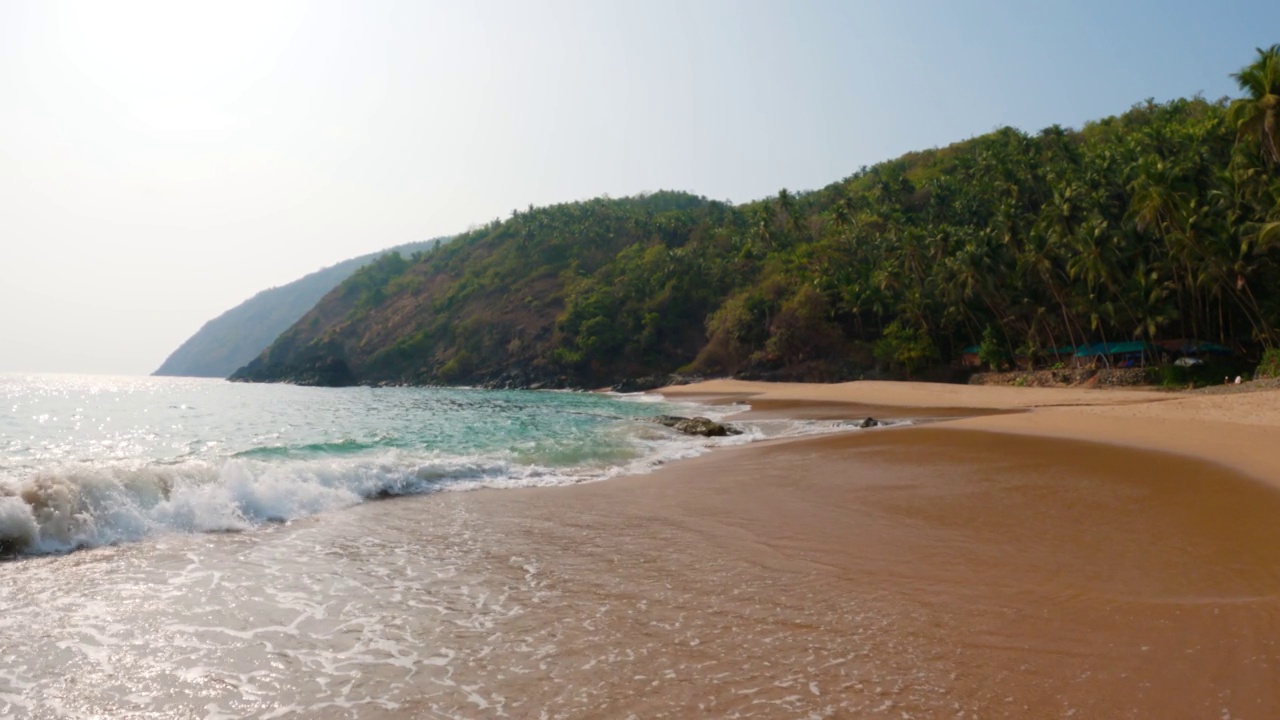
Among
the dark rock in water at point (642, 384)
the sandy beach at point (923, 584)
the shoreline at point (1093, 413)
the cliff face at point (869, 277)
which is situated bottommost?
the shoreline at point (1093, 413)

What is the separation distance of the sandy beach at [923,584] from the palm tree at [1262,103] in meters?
28.4

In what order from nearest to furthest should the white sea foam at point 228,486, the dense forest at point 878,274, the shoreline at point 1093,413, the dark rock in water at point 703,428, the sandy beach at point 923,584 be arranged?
the sandy beach at point 923,584, the white sea foam at point 228,486, the shoreline at point 1093,413, the dark rock in water at point 703,428, the dense forest at point 878,274

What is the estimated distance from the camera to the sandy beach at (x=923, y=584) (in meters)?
4.93

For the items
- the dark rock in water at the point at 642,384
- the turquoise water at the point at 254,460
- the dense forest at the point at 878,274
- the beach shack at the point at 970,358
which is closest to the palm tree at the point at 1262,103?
the dense forest at the point at 878,274

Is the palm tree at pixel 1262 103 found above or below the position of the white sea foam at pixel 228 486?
above

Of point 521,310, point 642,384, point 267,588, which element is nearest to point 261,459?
point 267,588

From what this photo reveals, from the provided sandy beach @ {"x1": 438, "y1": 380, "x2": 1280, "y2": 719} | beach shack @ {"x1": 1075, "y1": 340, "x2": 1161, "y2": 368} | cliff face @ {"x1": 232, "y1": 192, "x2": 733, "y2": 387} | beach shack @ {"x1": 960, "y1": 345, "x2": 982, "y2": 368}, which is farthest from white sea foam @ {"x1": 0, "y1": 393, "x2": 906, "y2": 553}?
cliff face @ {"x1": 232, "y1": 192, "x2": 733, "y2": 387}

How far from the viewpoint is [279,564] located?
858 cm

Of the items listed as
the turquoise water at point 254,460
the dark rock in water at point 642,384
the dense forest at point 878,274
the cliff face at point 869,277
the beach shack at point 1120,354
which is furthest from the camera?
the dark rock in water at point 642,384

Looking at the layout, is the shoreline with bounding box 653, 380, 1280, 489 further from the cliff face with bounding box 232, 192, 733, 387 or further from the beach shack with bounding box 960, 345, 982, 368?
the cliff face with bounding box 232, 192, 733, 387

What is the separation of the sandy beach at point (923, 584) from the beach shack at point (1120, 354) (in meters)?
33.8

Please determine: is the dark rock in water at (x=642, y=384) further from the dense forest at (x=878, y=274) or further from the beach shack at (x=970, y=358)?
the beach shack at (x=970, y=358)

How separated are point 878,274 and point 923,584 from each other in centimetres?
5959

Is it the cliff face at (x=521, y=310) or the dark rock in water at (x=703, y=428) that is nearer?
the dark rock in water at (x=703, y=428)
